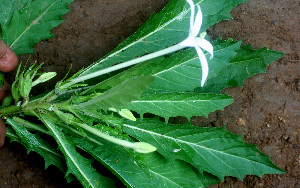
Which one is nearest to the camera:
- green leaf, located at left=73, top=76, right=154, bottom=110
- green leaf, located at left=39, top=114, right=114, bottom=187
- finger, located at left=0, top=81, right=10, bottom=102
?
green leaf, located at left=73, top=76, right=154, bottom=110

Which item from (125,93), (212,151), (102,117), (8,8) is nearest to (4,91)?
(8,8)

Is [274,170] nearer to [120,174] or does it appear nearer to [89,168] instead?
[120,174]

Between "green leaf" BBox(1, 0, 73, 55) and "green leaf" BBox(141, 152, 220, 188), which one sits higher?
"green leaf" BBox(1, 0, 73, 55)

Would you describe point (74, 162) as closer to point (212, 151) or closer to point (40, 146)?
point (40, 146)

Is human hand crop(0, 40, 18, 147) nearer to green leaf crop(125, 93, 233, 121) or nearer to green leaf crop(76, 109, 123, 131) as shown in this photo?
green leaf crop(76, 109, 123, 131)

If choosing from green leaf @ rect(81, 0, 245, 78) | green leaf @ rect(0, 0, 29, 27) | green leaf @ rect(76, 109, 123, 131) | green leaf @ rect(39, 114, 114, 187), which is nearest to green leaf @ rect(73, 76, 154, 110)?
green leaf @ rect(76, 109, 123, 131)

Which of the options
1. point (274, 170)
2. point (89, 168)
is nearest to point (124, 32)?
point (89, 168)
